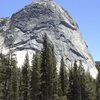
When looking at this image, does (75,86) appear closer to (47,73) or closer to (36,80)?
(36,80)

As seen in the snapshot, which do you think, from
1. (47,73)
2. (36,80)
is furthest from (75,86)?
(47,73)

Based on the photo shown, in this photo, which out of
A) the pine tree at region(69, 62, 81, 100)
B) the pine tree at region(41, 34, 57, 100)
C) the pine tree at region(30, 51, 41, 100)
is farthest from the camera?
the pine tree at region(69, 62, 81, 100)

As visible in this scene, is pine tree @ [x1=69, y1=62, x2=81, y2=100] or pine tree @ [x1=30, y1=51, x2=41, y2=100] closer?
pine tree @ [x1=30, y1=51, x2=41, y2=100]

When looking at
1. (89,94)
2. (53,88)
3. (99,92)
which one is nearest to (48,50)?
(53,88)

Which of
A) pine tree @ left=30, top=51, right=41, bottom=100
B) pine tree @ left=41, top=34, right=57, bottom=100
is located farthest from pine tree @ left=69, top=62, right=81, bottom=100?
pine tree @ left=41, top=34, right=57, bottom=100

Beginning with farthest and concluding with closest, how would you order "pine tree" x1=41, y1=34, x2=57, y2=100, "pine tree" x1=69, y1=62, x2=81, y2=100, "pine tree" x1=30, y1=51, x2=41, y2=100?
"pine tree" x1=69, y1=62, x2=81, y2=100 → "pine tree" x1=30, y1=51, x2=41, y2=100 → "pine tree" x1=41, y1=34, x2=57, y2=100

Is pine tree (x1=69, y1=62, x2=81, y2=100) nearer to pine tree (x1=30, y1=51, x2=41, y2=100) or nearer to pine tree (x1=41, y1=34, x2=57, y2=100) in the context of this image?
pine tree (x1=30, y1=51, x2=41, y2=100)

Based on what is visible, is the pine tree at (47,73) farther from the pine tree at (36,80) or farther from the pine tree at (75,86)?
the pine tree at (75,86)

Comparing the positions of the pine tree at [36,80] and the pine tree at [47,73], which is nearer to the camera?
the pine tree at [47,73]

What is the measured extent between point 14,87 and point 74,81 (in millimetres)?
13657

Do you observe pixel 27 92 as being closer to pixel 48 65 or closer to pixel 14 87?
pixel 14 87

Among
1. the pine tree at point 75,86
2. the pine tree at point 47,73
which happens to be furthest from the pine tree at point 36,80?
the pine tree at point 75,86

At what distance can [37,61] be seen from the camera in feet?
222

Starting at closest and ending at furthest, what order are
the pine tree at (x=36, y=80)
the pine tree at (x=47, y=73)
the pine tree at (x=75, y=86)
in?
the pine tree at (x=47, y=73), the pine tree at (x=36, y=80), the pine tree at (x=75, y=86)
